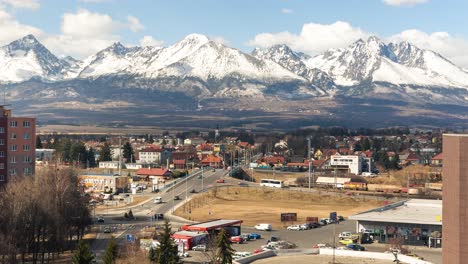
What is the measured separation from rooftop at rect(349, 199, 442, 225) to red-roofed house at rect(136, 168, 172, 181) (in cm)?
3084

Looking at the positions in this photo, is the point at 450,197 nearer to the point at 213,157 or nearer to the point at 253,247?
the point at 253,247

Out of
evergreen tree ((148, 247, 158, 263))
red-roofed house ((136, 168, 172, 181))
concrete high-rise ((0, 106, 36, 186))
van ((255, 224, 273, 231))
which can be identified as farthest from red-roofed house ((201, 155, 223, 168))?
evergreen tree ((148, 247, 158, 263))

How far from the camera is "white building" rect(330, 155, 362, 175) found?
80.6m

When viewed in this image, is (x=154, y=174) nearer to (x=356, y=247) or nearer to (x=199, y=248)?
(x=199, y=248)

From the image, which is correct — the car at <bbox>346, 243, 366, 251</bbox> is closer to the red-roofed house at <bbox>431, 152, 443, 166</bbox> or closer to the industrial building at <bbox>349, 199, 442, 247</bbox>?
the industrial building at <bbox>349, 199, 442, 247</bbox>

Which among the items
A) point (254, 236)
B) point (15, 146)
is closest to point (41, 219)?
point (254, 236)

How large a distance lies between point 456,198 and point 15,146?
28.4 metres

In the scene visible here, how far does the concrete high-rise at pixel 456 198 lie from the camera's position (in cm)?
1939

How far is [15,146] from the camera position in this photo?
41.1 m

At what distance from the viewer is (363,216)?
36250 mm

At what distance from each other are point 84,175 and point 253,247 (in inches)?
1363

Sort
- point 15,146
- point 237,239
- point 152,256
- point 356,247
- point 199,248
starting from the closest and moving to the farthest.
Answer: point 152,256 → point 199,248 → point 356,247 → point 237,239 → point 15,146

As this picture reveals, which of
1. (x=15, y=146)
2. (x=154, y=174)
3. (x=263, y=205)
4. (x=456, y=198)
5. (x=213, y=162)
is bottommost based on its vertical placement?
(x=263, y=205)

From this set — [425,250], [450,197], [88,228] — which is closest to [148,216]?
[88,228]
